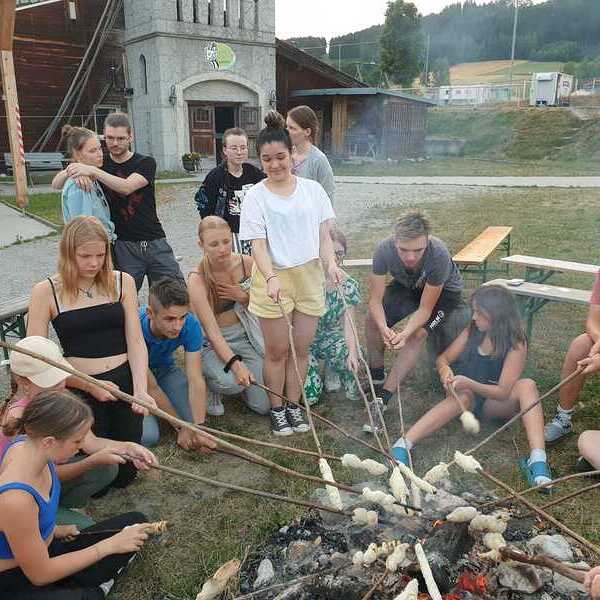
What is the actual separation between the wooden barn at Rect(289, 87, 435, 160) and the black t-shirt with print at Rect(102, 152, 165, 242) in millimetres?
17291

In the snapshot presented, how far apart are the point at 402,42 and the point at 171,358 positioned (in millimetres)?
18411

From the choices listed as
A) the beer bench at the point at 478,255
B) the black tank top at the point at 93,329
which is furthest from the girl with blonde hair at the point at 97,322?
the beer bench at the point at 478,255

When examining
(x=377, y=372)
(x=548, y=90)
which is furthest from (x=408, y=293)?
(x=548, y=90)

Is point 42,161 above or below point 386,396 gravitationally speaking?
above

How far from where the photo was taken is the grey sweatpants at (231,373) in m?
3.40

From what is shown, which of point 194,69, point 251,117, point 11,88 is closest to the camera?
point 11,88

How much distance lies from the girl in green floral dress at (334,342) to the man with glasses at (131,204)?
1028 millimetres

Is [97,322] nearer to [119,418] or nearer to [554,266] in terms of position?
[119,418]

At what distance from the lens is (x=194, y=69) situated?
15898 mm

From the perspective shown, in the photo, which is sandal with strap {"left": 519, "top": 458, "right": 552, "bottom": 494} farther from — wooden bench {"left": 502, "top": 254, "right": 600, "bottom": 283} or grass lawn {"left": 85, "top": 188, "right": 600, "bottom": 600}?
wooden bench {"left": 502, "top": 254, "right": 600, "bottom": 283}

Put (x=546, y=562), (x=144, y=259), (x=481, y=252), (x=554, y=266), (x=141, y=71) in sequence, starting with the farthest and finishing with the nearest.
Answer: (x=141, y=71)
(x=481, y=252)
(x=554, y=266)
(x=144, y=259)
(x=546, y=562)

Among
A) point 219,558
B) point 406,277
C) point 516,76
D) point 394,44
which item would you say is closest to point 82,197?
point 406,277

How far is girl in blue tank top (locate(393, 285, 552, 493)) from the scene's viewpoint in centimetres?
292

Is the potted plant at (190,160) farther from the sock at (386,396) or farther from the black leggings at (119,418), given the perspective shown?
the black leggings at (119,418)
